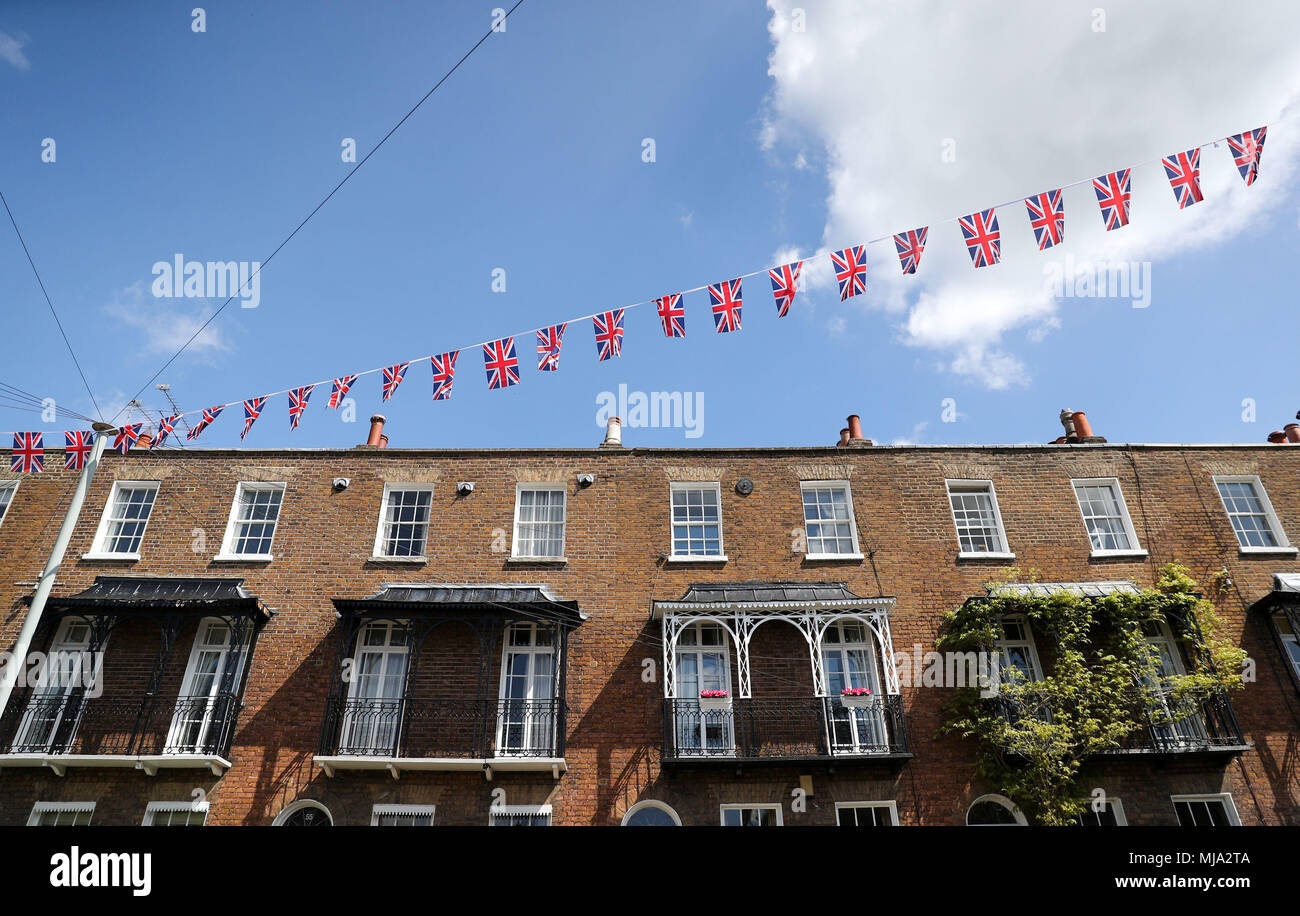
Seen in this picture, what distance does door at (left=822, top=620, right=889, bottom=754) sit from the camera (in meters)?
14.4

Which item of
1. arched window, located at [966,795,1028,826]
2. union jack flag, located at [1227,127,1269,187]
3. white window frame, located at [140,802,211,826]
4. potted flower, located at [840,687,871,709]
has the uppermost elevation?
union jack flag, located at [1227,127,1269,187]

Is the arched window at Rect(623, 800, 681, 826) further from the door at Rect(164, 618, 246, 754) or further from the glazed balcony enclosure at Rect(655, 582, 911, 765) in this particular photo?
the door at Rect(164, 618, 246, 754)

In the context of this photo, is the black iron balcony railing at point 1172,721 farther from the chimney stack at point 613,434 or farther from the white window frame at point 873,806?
the chimney stack at point 613,434

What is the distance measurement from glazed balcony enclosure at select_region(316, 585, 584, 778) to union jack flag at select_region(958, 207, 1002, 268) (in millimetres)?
9797

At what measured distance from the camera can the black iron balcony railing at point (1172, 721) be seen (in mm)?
14117

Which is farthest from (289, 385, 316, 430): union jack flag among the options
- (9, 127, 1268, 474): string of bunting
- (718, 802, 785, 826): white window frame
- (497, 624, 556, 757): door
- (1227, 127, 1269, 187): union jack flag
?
(1227, 127, 1269, 187): union jack flag

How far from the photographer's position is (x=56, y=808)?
13.9 meters

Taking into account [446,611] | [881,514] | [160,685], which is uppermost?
[881,514]

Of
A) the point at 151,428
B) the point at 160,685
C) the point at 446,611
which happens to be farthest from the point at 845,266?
the point at 160,685

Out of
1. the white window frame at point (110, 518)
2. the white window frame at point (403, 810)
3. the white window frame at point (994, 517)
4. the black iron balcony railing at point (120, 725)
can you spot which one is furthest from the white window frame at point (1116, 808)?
the white window frame at point (110, 518)

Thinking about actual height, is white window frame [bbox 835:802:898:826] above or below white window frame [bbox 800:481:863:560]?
below
